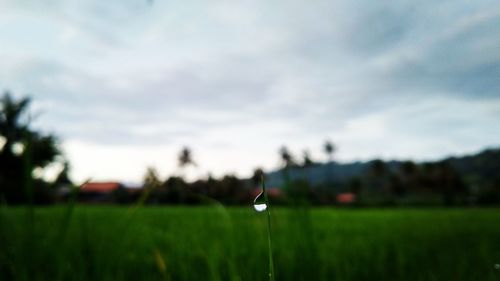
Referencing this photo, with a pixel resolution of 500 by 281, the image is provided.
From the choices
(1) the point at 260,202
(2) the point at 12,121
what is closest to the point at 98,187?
(2) the point at 12,121

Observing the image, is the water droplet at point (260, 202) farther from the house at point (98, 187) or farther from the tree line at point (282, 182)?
the house at point (98, 187)

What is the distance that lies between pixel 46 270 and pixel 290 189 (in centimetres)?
108

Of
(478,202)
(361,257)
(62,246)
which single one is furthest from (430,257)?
(478,202)

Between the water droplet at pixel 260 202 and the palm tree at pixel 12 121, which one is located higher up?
the palm tree at pixel 12 121

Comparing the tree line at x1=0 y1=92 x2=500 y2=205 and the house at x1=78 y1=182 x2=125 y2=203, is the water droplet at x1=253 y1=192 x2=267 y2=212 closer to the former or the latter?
the tree line at x1=0 y1=92 x2=500 y2=205

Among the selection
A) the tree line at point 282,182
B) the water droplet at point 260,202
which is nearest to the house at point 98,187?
the tree line at point 282,182

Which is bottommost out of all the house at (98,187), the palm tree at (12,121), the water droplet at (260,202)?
the water droplet at (260,202)

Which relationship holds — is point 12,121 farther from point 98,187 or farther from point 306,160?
point 98,187

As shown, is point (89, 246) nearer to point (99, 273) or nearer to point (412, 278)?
point (99, 273)

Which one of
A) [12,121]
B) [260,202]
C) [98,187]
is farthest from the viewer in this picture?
[98,187]

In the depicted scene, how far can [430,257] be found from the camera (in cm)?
216

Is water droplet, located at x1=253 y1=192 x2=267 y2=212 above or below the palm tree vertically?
below

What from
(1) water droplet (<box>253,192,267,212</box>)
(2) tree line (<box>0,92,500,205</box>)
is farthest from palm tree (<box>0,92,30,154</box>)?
(1) water droplet (<box>253,192,267,212</box>)

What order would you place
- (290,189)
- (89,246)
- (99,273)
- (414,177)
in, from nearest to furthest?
(290,189) → (99,273) → (89,246) → (414,177)
